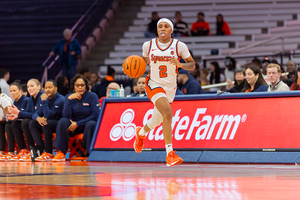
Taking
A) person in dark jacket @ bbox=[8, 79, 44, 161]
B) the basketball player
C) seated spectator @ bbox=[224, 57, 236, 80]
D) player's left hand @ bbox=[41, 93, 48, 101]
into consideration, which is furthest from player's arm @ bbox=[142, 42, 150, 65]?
seated spectator @ bbox=[224, 57, 236, 80]

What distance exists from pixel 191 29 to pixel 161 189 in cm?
1606

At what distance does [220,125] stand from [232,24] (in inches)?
544

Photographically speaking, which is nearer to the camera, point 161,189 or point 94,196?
point 94,196

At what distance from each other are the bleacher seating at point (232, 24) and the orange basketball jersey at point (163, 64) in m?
11.2

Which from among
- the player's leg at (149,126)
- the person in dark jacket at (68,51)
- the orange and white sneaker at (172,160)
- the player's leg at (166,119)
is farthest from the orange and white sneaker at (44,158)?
the person in dark jacket at (68,51)

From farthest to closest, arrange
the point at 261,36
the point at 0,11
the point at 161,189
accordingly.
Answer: the point at 0,11
the point at 261,36
the point at 161,189

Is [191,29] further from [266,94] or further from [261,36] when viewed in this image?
[266,94]

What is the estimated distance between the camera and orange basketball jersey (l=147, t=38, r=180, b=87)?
7.05 m

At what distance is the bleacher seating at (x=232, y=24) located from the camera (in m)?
19.3

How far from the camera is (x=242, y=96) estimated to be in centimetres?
806

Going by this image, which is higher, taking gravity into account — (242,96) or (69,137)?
(242,96)

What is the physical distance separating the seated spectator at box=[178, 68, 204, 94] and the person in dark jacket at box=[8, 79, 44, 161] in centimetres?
318

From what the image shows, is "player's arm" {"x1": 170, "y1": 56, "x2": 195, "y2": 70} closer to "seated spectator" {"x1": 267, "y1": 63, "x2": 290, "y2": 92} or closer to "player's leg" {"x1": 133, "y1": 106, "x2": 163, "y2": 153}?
"player's leg" {"x1": 133, "y1": 106, "x2": 163, "y2": 153}

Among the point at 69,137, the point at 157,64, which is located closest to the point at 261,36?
the point at 69,137
